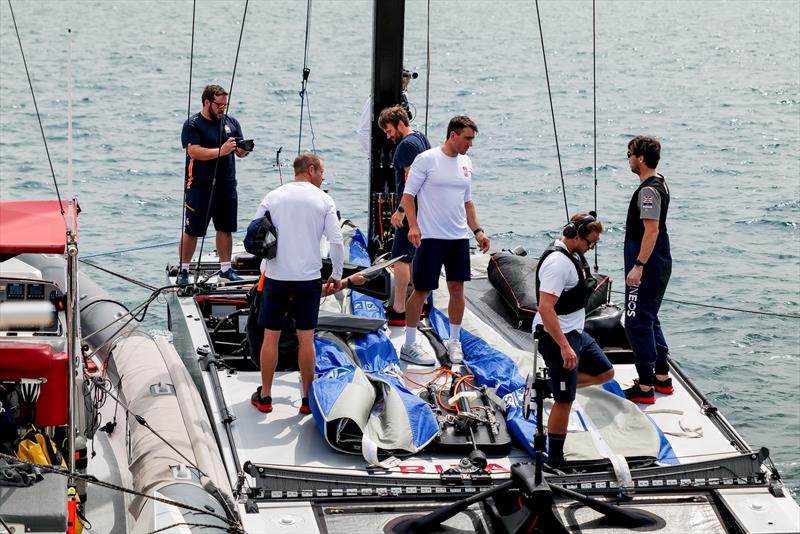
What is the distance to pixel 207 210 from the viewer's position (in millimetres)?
8422

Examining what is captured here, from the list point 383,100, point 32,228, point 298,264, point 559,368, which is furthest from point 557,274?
point 383,100

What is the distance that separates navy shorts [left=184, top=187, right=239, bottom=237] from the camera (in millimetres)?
8453

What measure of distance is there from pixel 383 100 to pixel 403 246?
1337 millimetres

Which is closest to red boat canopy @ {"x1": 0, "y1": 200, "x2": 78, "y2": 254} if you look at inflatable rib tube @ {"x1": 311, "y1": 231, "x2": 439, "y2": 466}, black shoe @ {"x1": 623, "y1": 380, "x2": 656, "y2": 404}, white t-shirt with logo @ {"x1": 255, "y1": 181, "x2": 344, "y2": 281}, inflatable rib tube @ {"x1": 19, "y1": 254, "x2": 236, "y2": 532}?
white t-shirt with logo @ {"x1": 255, "y1": 181, "x2": 344, "y2": 281}

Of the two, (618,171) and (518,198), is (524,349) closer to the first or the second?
(518,198)

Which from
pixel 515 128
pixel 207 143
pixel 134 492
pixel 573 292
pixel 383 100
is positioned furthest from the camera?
pixel 515 128

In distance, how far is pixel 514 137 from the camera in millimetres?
21469

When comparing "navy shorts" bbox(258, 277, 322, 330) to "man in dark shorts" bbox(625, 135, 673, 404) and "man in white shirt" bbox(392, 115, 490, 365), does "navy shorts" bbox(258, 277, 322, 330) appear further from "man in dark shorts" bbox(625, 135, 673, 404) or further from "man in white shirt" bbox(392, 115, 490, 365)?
"man in dark shorts" bbox(625, 135, 673, 404)

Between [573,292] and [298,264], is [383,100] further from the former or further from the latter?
[573,292]

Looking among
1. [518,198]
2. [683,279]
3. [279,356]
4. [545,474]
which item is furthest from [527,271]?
[518,198]

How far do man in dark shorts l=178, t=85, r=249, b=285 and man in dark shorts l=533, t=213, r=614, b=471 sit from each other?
2995 millimetres

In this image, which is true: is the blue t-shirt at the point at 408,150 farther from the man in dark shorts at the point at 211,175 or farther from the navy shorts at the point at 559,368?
the navy shorts at the point at 559,368

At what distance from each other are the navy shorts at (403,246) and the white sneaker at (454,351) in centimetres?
65

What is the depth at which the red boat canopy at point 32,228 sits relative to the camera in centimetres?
565
